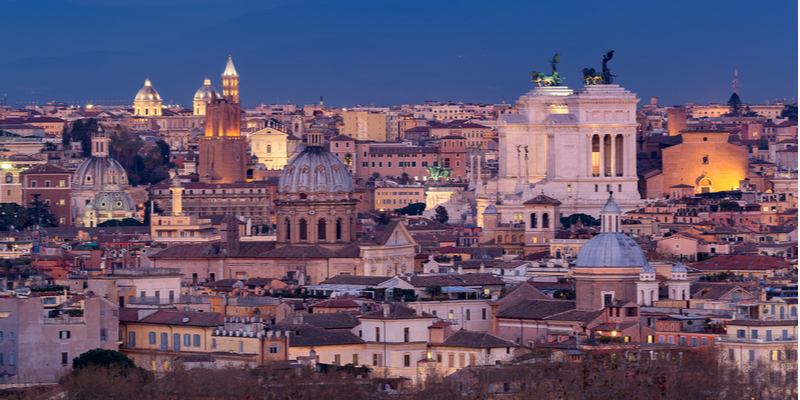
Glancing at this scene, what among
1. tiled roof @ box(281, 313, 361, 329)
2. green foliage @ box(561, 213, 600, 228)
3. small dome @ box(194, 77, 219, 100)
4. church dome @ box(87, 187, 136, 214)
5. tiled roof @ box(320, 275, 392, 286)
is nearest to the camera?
tiled roof @ box(281, 313, 361, 329)

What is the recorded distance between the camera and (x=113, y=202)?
371 feet

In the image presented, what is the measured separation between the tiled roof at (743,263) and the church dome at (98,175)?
54.1m

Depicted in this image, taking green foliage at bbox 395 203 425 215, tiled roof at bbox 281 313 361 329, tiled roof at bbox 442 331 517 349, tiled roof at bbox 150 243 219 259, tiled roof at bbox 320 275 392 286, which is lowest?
tiled roof at bbox 442 331 517 349

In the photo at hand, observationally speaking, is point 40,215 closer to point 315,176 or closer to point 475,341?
point 315,176

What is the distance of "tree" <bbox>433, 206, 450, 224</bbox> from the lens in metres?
99.2

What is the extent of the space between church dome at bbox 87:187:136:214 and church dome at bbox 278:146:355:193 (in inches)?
1756

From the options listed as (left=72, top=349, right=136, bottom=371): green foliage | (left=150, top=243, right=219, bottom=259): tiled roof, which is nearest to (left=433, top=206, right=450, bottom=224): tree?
(left=150, top=243, right=219, bottom=259): tiled roof

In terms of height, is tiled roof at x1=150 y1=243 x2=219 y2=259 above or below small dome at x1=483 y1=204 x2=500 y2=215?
below

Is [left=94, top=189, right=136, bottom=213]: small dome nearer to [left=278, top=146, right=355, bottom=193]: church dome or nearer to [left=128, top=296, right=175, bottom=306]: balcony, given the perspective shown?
[left=278, top=146, right=355, bottom=193]: church dome

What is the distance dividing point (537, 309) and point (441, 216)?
153 feet

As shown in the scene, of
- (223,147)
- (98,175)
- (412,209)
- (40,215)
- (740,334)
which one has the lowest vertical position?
(740,334)

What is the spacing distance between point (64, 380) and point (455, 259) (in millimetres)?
28083

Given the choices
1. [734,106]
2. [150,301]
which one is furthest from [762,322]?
[734,106]

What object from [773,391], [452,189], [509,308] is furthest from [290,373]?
[452,189]
